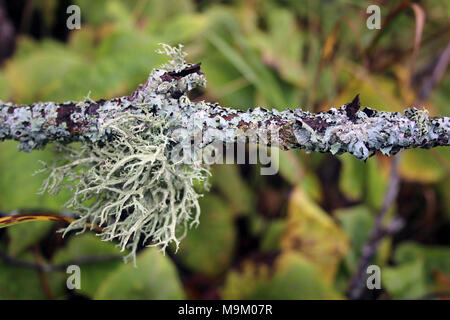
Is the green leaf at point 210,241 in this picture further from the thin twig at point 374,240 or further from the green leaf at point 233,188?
the thin twig at point 374,240

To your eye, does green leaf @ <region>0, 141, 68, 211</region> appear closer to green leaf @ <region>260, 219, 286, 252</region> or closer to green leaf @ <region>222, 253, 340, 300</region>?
green leaf @ <region>222, 253, 340, 300</region>

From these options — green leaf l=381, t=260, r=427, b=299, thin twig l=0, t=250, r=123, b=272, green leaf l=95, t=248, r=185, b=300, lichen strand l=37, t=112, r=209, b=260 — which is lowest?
green leaf l=381, t=260, r=427, b=299

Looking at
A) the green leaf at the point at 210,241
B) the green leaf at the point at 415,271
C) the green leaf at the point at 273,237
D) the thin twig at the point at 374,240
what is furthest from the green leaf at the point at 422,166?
the green leaf at the point at 210,241

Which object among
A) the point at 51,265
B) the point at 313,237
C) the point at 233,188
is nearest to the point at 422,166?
the point at 313,237

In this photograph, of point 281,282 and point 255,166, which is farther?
point 255,166

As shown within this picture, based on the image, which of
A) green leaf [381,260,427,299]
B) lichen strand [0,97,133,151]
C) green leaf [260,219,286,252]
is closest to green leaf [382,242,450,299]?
green leaf [381,260,427,299]

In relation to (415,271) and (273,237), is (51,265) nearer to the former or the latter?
(273,237)
